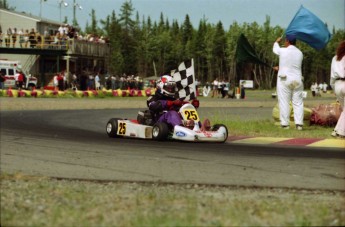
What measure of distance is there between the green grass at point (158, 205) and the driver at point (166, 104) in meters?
4.45

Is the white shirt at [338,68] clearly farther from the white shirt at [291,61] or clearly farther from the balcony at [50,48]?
the balcony at [50,48]

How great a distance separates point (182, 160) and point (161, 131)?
2.47m

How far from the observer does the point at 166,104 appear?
10438 mm

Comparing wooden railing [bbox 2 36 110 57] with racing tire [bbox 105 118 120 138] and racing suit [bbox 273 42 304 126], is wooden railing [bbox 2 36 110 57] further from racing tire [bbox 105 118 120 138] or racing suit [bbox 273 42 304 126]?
racing tire [bbox 105 118 120 138]

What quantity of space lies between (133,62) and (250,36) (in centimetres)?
1617

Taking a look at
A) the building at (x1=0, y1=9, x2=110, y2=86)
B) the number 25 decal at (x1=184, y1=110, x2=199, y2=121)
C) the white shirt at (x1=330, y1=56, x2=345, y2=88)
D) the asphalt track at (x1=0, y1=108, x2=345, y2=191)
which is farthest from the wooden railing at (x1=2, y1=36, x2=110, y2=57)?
the number 25 decal at (x1=184, y1=110, x2=199, y2=121)

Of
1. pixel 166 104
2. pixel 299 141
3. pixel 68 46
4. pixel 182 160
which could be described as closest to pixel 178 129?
pixel 166 104

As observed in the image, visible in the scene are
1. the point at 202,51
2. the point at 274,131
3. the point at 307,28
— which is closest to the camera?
the point at 274,131

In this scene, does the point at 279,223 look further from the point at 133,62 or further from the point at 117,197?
the point at 133,62

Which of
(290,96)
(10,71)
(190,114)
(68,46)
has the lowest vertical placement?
(190,114)

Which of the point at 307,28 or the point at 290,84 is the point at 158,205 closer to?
the point at 290,84

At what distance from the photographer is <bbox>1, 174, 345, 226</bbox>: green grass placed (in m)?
4.28

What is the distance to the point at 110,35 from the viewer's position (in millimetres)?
85812

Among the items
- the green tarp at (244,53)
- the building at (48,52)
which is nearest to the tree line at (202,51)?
the building at (48,52)
